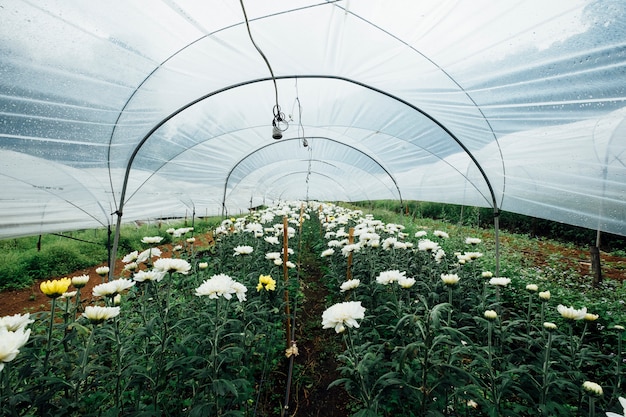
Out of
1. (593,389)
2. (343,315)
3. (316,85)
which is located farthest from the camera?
(316,85)

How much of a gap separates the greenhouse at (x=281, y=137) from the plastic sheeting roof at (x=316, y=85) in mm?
18

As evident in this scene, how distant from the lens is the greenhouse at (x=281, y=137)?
5.17ft

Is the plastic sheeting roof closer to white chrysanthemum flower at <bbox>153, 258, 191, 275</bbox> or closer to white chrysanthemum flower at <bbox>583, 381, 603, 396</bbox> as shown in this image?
white chrysanthemum flower at <bbox>153, 258, 191, 275</bbox>

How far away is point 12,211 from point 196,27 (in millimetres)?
3787

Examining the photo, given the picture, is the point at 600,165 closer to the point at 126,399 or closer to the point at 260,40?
the point at 260,40

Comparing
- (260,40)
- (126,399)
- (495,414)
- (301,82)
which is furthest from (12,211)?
(495,414)

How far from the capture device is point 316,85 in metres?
4.45

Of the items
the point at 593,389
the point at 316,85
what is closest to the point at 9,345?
the point at 593,389

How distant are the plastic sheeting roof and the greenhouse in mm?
18

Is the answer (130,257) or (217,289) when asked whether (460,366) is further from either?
(130,257)

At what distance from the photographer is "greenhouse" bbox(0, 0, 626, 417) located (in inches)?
62.1

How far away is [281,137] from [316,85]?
152 centimetres

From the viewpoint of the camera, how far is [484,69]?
278cm

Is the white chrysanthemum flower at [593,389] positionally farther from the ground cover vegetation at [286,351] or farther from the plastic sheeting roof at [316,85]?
the plastic sheeting roof at [316,85]
